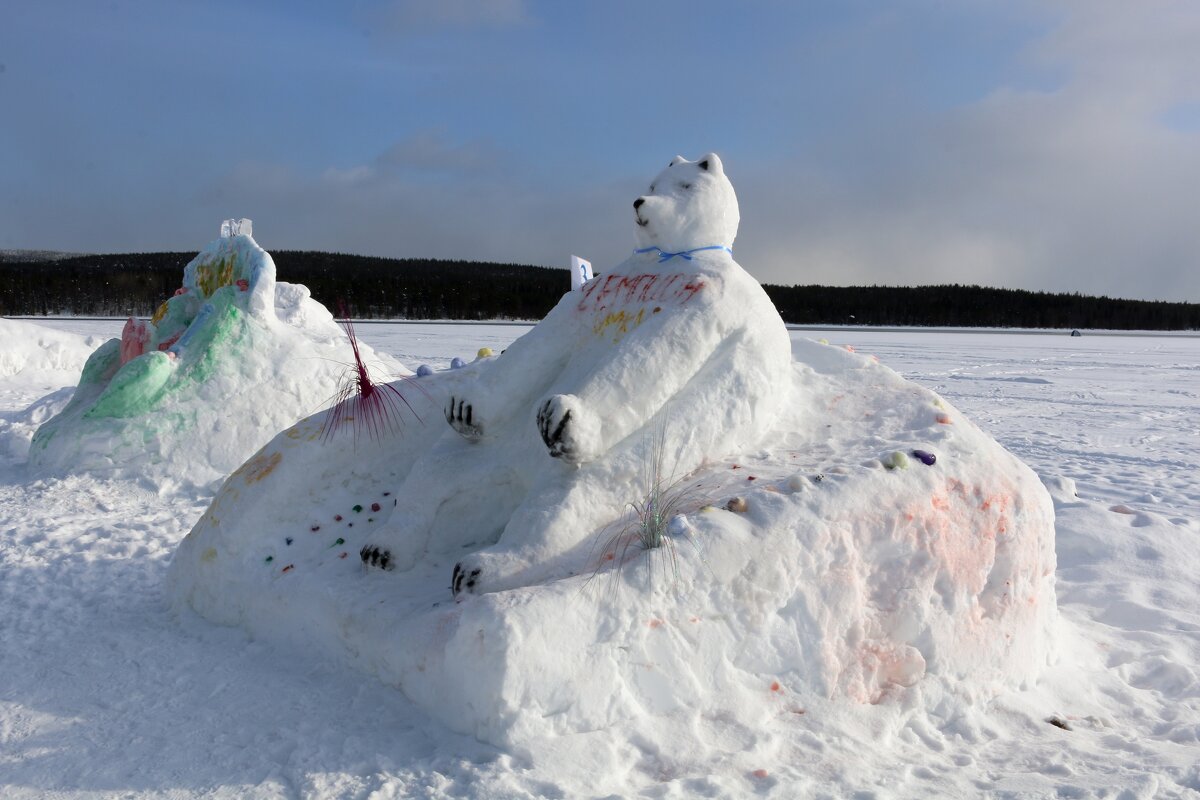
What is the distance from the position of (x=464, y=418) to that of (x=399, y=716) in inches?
49.2

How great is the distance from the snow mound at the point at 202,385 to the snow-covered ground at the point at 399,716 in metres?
1.08

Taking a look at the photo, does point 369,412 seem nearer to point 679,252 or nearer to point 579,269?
point 679,252

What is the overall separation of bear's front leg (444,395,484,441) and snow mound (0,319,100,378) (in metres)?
12.6

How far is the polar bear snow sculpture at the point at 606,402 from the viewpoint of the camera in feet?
10.9

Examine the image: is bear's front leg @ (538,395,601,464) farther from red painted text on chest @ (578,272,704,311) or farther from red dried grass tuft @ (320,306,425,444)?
red dried grass tuft @ (320,306,425,444)

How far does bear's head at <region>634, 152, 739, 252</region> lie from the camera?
3.99 metres

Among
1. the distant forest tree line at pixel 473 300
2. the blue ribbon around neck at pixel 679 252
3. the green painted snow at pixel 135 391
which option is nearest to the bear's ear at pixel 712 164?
the blue ribbon around neck at pixel 679 252

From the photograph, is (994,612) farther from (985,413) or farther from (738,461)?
(985,413)

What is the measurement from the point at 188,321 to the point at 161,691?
17.4 ft

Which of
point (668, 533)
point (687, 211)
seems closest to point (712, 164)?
point (687, 211)

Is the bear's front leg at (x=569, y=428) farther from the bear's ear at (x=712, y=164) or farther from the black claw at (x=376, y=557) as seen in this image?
the bear's ear at (x=712, y=164)

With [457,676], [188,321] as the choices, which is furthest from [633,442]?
[188,321]

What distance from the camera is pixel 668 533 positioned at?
10.2 feet

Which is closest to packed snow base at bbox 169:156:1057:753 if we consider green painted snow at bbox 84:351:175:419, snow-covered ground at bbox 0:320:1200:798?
snow-covered ground at bbox 0:320:1200:798
